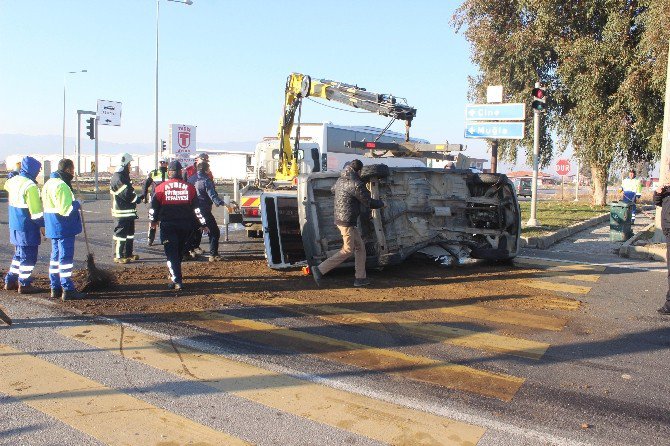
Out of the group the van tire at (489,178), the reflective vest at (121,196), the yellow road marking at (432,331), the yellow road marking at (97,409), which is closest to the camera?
the yellow road marking at (97,409)

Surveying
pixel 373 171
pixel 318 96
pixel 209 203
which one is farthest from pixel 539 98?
pixel 209 203

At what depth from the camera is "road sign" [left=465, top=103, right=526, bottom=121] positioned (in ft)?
49.5

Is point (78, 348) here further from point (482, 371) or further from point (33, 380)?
point (482, 371)

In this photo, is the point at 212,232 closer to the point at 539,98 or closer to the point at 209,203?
the point at 209,203

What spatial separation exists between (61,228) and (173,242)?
1.36m

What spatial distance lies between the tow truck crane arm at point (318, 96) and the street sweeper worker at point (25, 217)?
763 cm

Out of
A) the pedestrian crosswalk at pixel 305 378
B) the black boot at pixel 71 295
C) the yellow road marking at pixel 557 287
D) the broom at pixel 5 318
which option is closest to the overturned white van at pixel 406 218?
the yellow road marking at pixel 557 287

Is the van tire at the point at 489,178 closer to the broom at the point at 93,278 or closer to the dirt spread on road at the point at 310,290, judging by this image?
the dirt spread on road at the point at 310,290

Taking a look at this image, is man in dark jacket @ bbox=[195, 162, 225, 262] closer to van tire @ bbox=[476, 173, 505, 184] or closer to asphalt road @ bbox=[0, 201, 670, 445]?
asphalt road @ bbox=[0, 201, 670, 445]

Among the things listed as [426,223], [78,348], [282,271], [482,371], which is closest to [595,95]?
[426,223]

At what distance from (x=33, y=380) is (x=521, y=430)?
3.59m

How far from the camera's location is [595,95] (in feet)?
69.3

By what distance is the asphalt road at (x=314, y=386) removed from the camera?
12.4 ft

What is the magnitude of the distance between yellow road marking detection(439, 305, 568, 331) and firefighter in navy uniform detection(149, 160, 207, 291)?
344 centimetres
